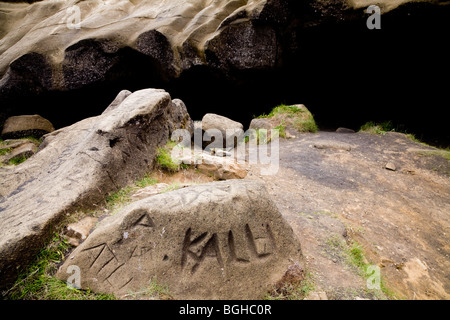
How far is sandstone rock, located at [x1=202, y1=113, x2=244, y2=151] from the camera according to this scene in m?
5.70

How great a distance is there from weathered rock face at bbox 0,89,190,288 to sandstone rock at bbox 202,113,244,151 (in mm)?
1826

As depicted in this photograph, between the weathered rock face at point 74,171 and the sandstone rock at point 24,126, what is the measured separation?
346 cm

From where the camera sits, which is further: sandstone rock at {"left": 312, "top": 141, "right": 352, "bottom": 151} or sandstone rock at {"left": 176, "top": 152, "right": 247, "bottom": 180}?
sandstone rock at {"left": 312, "top": 141, "right": 352, "bottom": 151}

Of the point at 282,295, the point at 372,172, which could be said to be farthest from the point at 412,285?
the point at 372,172

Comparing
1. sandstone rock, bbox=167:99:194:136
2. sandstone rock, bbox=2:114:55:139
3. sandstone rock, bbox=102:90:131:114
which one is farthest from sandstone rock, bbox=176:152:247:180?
sandstone rock, bbox=2:114:55:139

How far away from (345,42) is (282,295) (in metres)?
6.64

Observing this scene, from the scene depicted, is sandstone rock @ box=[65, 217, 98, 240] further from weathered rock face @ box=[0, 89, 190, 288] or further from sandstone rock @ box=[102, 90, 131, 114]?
sandstone rock @ box=[102, 90, 131, 114]

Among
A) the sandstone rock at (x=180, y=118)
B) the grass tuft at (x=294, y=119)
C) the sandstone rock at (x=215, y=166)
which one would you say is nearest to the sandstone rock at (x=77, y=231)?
the sandstone rock at (x=215, y=166)

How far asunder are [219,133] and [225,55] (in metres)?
2.20

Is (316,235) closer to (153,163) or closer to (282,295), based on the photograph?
(282,295)

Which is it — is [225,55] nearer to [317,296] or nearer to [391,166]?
[391,166]

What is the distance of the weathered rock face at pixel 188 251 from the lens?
173 centimetres

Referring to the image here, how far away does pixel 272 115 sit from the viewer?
6.62 m

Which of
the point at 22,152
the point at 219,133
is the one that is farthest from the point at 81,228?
the point at 22,152
